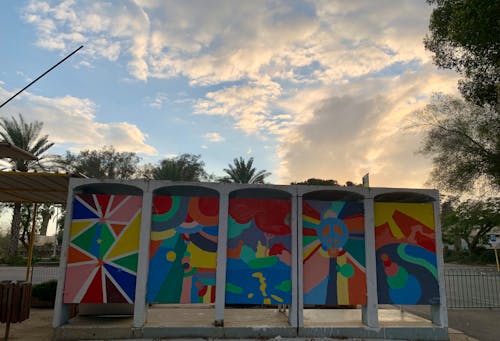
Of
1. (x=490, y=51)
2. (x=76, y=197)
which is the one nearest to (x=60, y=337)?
(x=76, y=197)

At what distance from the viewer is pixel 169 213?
745cm

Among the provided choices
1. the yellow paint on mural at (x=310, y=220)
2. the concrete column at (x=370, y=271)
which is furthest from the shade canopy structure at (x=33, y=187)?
the concrete column at (x=370, y=271)

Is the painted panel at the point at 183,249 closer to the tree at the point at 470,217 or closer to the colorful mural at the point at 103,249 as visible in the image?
the colorful mural at the point at 103,249

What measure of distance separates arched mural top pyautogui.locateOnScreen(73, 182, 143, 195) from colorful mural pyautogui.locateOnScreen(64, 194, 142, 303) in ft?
0.71

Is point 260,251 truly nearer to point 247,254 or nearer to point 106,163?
point 247,254

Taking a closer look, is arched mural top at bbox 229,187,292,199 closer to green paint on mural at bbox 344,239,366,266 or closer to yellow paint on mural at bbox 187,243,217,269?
yellow paint on mural at bbox 187,243,217,269

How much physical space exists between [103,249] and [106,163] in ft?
110

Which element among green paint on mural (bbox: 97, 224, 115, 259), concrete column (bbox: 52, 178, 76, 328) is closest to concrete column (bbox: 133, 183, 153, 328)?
green paint on mural (bbox: 97, 224, 115, 259)

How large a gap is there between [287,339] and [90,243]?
4465 mm

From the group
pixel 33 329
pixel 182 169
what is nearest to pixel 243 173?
pixel 182 169

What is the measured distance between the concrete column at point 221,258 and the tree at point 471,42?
31.2ft

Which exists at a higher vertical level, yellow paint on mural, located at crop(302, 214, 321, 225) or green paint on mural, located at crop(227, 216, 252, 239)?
yellow paint on mural, located at crop(302, 214, 321, 225)

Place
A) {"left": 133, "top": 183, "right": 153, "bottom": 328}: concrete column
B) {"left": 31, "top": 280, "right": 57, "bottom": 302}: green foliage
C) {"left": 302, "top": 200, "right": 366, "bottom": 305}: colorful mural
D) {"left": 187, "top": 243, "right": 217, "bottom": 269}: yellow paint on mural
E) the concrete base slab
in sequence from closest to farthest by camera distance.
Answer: the concrete base slab → {"left": 133, "top": 183, "right": 153, "bottom": 328}: concrete column → {"left": 187, "top": 243, "right": 217, "bottom": 269}: yellow paint on mural → {"left": 302, "top": 200, "right": 366, "bottom": 305}: colorful mural → {"left": 31, "top": 280, "right": 57, "bottom": 302}: green foliage

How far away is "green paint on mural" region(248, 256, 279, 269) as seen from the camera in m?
7.39
